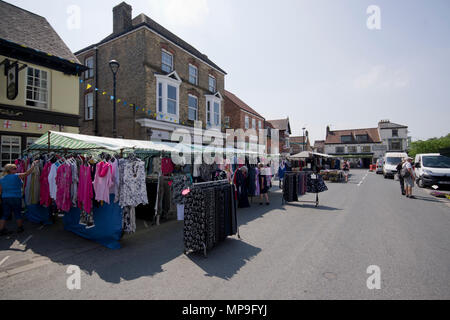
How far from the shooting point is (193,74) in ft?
63.1

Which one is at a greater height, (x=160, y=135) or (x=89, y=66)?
(x=89, y=66)

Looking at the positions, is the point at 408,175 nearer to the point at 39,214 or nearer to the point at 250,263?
the point at 250,263

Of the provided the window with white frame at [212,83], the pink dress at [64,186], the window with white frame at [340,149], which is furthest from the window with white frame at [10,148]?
the window with white frame at [340,149]

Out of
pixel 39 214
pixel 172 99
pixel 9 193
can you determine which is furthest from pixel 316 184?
pixel 172 99

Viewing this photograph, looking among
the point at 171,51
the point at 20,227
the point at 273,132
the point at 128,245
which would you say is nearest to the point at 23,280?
the point at 128,245

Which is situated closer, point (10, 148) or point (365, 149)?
point (10, 148)

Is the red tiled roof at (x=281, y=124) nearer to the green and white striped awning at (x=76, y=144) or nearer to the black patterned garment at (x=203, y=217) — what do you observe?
the green and white striped awning at (x=76, y=144)

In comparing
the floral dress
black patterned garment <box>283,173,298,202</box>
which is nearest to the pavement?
the floral dress

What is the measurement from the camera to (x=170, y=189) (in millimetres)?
7375

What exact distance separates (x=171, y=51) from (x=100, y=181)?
14.4m

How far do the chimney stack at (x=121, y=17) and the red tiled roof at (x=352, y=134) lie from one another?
187 ft

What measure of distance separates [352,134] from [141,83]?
59.8 m

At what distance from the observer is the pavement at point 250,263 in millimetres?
3219
